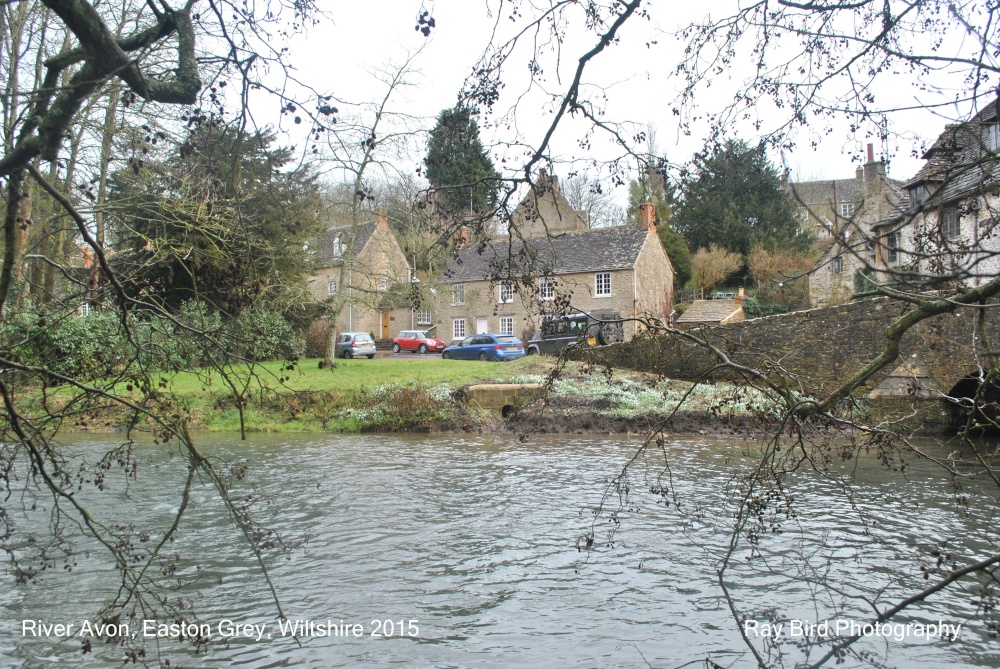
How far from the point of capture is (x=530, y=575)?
8133 millimetres

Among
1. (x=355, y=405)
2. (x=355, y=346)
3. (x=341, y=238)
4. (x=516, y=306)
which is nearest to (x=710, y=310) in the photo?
(x=516, y=306)

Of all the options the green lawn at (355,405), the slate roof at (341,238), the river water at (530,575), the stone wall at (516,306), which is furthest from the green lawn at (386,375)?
the river water at (530,575)

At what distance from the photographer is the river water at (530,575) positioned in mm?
6316

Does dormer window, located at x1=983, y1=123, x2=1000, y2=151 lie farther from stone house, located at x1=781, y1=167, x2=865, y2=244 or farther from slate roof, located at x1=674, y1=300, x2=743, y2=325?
slate roof, located at x1=674, y1=300, x2=743, y2=325

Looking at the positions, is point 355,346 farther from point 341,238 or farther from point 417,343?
point 341,238

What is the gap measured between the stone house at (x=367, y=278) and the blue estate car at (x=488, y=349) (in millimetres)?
2762

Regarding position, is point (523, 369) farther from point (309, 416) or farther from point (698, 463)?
point (698, 463)

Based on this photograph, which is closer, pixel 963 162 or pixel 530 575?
pixel 963 162

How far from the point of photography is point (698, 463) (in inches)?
577

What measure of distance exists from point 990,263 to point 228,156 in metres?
19.0

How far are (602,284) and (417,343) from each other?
1064cm

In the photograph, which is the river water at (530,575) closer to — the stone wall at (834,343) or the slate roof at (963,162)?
the slate roof at (963,162)

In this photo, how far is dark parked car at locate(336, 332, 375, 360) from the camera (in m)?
34.7

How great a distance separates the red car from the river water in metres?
26.3
